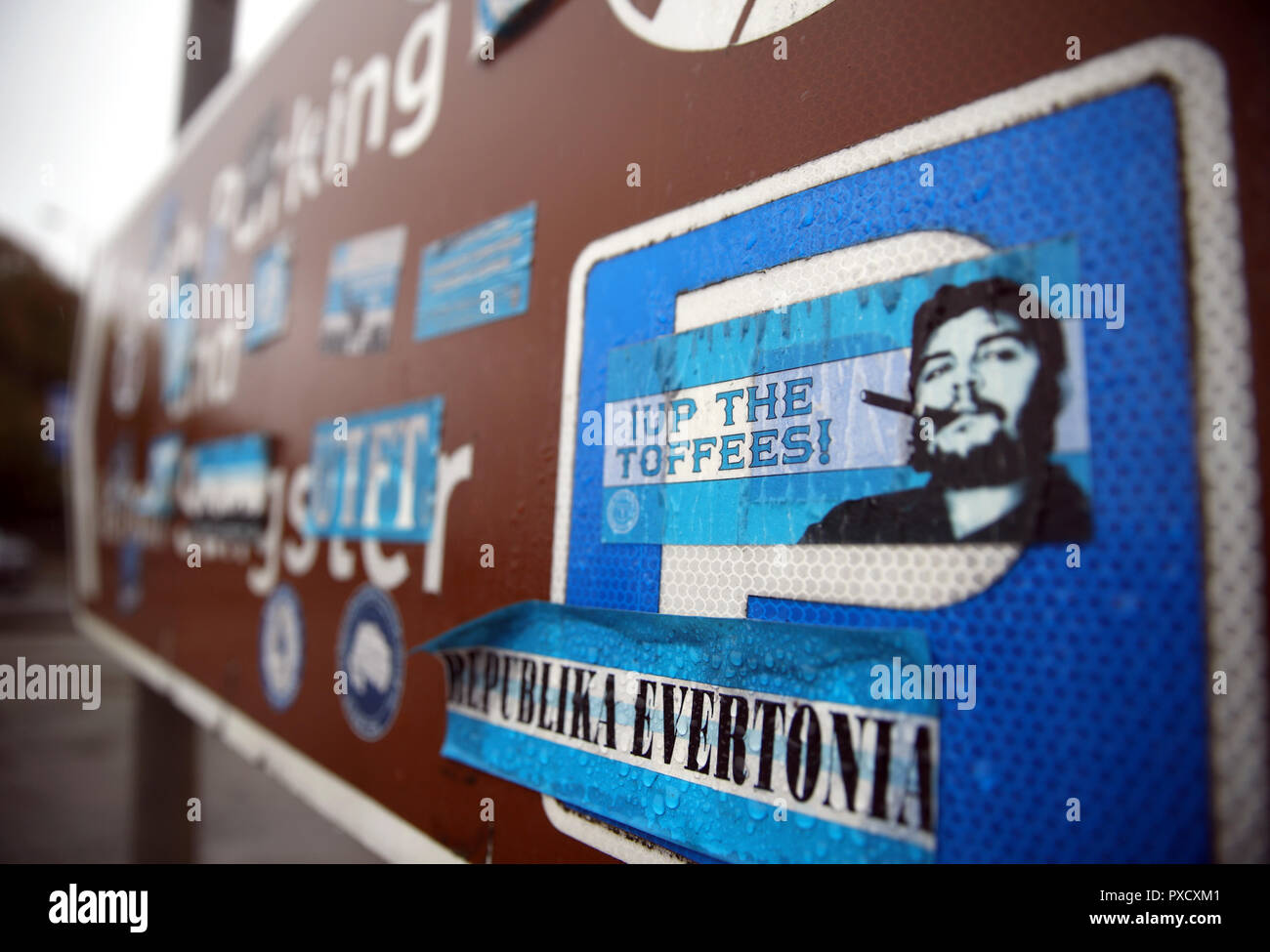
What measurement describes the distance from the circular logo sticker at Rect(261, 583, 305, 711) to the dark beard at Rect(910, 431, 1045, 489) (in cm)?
122

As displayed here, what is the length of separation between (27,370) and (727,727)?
60.0ft

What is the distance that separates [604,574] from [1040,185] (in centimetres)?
50

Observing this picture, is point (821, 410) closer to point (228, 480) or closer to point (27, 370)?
point (228, 480)

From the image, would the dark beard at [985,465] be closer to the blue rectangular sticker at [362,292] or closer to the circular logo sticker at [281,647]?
the blue rectangular sticker at [362,292]

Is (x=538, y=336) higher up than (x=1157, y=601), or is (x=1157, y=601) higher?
(x=538, y=336)

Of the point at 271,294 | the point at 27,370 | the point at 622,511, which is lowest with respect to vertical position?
the point at 622,511

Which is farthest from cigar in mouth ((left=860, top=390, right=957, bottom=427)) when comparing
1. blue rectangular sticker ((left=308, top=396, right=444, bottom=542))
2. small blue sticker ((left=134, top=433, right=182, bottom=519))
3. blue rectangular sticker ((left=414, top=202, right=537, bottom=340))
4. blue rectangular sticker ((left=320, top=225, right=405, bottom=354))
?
small blue sticker ((left=134, top=433, right=182, bottom=519))

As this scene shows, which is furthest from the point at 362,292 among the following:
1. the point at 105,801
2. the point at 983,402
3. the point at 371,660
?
the point at 105,801

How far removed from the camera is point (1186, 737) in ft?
1.35

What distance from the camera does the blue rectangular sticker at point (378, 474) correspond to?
1088 mm

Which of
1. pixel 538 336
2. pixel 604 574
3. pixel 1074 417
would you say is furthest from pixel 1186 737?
pixel 538 336

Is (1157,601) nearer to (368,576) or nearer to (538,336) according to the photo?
(538,336)

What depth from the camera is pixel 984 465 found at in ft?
1.60

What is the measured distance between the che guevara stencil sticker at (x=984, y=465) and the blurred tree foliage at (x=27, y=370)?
54.7 feet
